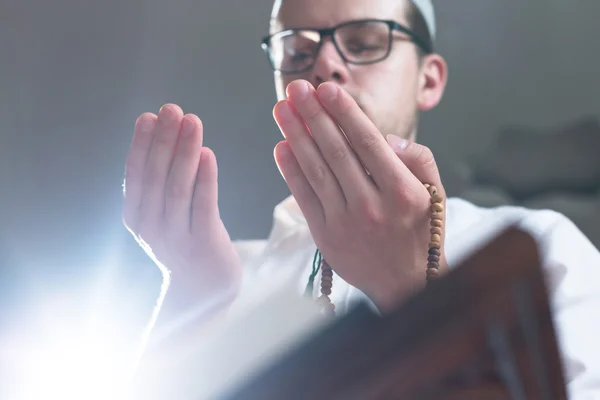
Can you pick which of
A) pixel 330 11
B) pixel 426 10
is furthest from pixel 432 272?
pixel 426 10

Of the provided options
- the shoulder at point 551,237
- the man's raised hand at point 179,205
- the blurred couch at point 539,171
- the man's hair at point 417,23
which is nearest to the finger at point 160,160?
the man's raised hand at point 179,205

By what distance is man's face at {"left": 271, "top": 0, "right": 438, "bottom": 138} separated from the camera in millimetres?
878

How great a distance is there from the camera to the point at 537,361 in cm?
19

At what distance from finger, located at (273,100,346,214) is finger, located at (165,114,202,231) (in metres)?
0.09

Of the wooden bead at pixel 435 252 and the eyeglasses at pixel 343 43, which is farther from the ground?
the eyeglasses at pixel 343 43

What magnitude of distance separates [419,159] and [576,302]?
1.01ft

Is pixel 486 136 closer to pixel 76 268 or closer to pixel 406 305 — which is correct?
pixel 76 268

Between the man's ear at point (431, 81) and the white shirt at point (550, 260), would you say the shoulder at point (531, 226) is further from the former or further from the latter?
the man's ear at point (431, 81)

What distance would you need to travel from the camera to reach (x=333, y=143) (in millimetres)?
562

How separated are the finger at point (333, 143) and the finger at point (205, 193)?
13cm

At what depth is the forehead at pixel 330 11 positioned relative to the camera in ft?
3.00

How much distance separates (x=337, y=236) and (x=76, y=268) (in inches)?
38.4

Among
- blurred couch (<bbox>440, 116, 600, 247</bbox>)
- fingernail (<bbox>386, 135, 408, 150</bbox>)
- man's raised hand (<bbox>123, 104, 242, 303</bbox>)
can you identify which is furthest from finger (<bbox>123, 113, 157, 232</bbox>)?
blurred couch (<bbox>440, 116, 600, 247</bbox>)

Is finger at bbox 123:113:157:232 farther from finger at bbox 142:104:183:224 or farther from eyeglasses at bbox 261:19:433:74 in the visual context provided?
eyeglasses at bbox 261:19:433:74
